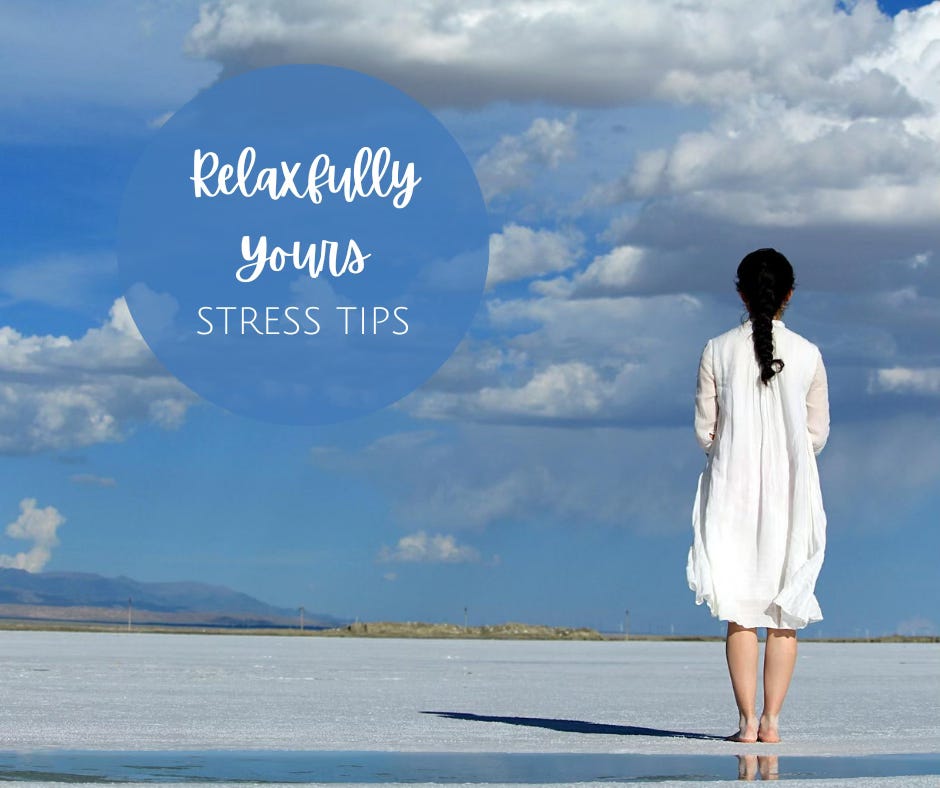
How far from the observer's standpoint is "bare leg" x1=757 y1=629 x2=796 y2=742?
9492mm

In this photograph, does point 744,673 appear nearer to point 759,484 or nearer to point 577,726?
point 759,484

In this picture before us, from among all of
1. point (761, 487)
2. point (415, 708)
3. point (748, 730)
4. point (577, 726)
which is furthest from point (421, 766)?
point (415, 708)

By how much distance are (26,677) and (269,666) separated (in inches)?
211

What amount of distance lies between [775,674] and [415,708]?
3858 mm

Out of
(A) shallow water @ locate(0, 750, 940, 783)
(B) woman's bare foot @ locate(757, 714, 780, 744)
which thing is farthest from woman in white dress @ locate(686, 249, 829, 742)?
(A) shallow water @ locate(0, 750, 940, 783)

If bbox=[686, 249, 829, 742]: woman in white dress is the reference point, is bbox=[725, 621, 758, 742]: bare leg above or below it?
below

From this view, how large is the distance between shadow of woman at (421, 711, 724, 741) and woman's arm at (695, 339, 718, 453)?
1831 millimetres

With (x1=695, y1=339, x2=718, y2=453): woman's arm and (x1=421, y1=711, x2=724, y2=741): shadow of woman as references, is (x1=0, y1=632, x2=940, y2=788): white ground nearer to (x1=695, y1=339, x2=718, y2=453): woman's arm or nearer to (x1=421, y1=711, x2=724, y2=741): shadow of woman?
(x1=421, y1=711, x2=724, y2=741): shadow of woman

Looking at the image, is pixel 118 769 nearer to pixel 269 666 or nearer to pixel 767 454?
pixel 767 454

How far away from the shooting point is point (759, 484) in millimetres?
9711

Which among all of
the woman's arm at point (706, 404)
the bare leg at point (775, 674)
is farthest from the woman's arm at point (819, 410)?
the bare leg at point (775, 674)

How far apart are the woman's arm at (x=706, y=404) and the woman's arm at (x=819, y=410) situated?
576 mm

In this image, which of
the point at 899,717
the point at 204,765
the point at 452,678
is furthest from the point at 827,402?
the point at 452,678

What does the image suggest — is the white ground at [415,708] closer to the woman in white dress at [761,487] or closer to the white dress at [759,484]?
the woman in white dress at [761,487]
